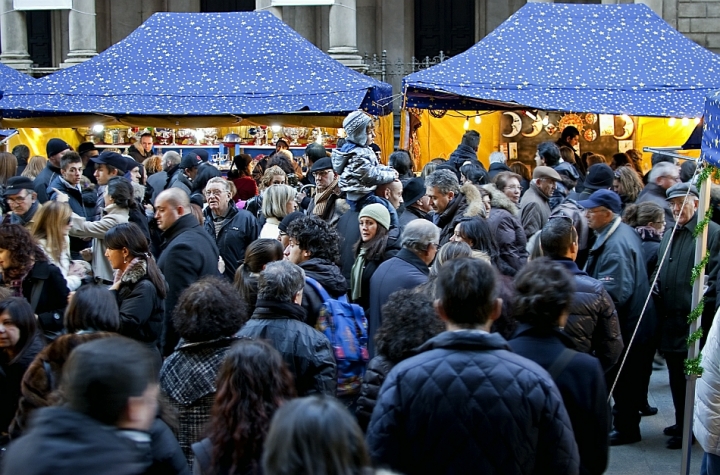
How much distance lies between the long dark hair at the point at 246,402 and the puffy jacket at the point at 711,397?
242cm

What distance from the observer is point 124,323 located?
19.9 ft

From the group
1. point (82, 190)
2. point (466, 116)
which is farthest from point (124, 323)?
point (466, 116)

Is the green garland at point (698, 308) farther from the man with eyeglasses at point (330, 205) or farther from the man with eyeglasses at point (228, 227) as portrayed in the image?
the man with eyeglasses at point (228, 227)

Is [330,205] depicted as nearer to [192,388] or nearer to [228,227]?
[228,227]

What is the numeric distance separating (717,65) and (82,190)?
320 inches

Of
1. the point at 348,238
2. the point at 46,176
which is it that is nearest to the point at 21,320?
the point at 348,238

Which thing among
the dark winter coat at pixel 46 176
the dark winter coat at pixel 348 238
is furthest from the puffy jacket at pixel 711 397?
the dark winter coat at pixel 46 176

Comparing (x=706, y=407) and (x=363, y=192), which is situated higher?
(x=363, y=192)

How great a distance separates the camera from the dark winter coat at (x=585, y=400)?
4.11 metres

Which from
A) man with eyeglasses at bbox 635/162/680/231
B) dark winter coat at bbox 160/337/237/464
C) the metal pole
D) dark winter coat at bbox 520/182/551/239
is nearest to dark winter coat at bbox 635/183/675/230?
man with eyeglasses at bbox 635/162/680/231

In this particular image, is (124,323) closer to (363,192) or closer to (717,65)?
(363,192)

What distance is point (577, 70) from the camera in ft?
41.0

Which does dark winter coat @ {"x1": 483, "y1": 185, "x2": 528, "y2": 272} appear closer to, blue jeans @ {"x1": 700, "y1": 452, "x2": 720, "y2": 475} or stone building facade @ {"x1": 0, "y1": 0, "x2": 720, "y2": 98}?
blue jeans @ {"x1": 700, "y1": 452, "x2": 720, "y2": 475}

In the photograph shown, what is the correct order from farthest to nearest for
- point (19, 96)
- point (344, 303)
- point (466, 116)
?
1. point (466, 116)
2. point (19, 96)
3. point (344, 303)
